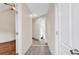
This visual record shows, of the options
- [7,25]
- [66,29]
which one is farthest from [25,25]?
[66,29]

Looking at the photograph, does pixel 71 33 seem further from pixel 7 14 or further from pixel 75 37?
pixel 7 14

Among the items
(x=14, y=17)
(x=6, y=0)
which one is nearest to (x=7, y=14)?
(x=14, y=17)

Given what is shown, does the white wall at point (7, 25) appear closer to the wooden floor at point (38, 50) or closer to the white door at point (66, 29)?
the wooden floor at point (38, 50)

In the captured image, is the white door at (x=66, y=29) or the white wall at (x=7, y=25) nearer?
the white door at (x=66, y=29)

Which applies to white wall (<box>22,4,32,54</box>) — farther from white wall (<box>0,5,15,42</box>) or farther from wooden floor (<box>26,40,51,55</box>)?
white wall (<box>0,5,15,42</box>)

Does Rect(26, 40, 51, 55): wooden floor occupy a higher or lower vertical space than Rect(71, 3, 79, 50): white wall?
lower

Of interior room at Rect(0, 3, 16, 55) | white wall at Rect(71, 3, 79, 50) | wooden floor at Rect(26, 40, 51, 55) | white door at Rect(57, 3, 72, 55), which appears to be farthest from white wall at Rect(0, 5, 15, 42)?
white wall at Rect(71, 3, 79, 50)

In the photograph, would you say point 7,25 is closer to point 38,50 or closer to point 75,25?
point 38,50

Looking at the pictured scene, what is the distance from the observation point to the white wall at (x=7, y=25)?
2.03 metres

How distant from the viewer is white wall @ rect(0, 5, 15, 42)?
2.03 m

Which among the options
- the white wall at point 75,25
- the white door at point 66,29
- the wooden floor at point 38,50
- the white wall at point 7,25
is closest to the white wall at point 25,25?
the wooden floor at point 38,50

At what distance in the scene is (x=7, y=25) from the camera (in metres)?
2.33

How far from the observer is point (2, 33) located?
2.48 m

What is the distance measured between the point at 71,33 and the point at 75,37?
3.9 inches
